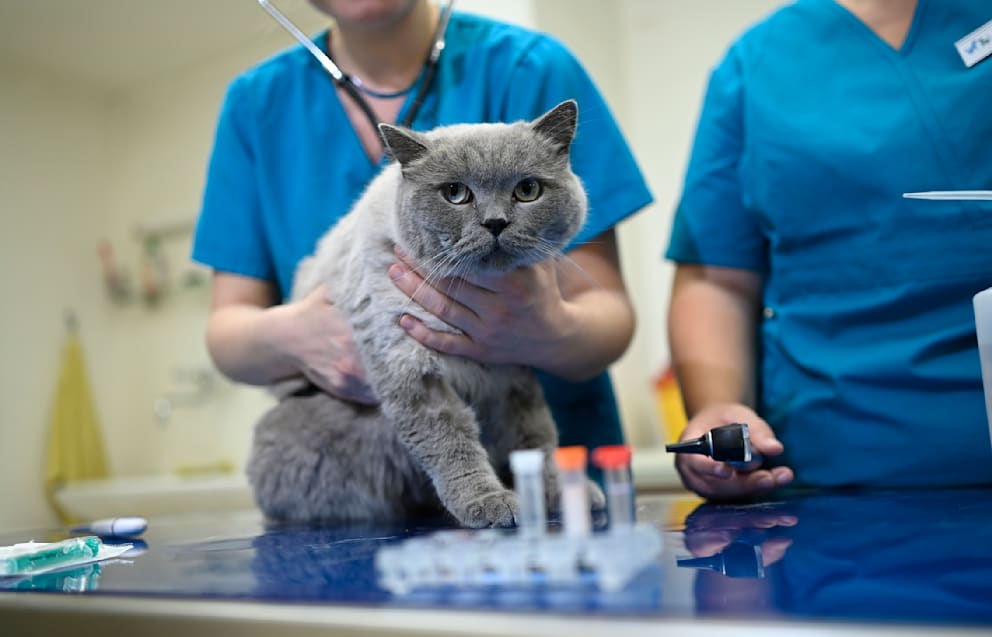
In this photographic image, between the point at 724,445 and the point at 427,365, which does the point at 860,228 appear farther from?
the point at 427,365

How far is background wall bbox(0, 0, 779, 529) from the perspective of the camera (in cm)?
150

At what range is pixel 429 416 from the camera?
0.97 metres

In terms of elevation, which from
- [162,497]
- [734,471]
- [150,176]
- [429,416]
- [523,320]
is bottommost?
[162,497]

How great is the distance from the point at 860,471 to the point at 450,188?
26.2 inches

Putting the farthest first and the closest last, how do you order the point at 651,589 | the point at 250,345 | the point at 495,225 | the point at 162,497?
the point at 162,497 → the point at 250,345 → the point at 495,225 → the point at 651,589

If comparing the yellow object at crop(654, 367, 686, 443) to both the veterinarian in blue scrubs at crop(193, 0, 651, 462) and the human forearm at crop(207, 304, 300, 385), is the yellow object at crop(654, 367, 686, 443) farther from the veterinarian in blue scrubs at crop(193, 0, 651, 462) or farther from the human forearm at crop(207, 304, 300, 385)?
the human forearm at crop(207, 304, 300, 385)

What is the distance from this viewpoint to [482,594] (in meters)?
0.46

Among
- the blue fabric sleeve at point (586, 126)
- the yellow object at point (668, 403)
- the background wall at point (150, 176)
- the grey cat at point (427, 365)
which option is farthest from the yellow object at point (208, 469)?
the blue fabric sleeve at point (586, 126)

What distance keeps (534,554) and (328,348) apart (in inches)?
26.8

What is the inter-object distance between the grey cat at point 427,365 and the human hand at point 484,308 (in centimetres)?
2

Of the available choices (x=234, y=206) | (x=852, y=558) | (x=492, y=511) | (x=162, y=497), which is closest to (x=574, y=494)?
(x=852, y=558)

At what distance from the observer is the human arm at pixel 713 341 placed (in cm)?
118

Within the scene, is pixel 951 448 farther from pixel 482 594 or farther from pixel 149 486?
pixel 149 486

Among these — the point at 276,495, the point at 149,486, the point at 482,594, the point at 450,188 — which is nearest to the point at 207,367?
the point at 149,486
